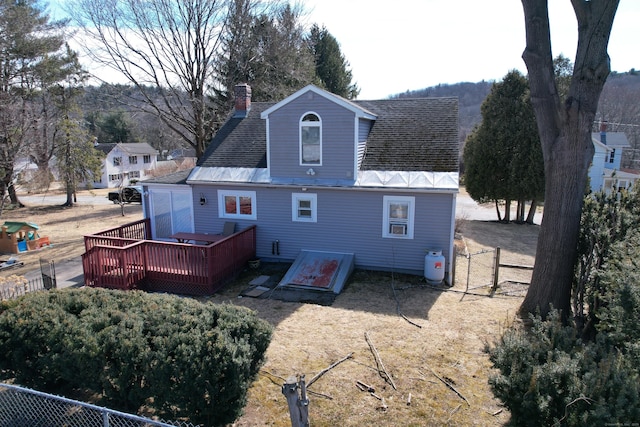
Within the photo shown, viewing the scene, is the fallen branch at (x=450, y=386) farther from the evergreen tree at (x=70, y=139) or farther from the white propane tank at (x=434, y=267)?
the evergreen tree at (x=70, y=139)

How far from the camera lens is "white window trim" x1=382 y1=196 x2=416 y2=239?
11.9 meters

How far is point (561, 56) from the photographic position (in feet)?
74.0

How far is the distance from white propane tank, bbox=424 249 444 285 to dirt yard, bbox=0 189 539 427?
375 mm

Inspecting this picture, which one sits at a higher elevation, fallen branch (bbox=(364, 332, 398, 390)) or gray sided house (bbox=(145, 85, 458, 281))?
gray sided house (bbox=(145, 85, 458, 281))

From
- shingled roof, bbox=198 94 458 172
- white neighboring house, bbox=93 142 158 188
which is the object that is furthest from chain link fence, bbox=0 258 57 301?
white neighboring house, bbox=93 142 158 188

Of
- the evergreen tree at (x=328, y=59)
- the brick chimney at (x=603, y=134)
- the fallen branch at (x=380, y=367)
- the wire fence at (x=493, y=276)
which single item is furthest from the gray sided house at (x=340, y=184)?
the brick chimney at (x=603, y=134)

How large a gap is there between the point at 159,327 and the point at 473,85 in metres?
119

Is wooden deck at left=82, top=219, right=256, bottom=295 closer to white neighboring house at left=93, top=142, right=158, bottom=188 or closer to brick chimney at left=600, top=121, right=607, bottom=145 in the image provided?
white neighboring house at left=93, top=142, right=158, bottom=188

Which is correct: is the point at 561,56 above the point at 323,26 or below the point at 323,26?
below

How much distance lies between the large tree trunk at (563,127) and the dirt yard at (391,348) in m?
1.48

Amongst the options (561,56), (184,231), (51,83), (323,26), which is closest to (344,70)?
(323,26)

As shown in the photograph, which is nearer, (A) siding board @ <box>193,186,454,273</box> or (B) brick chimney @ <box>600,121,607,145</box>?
(A) siding board @ <box>193,186,454,273</box>

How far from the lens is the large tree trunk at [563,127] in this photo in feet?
25.6

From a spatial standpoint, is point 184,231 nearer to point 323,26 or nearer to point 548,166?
point 548,166
